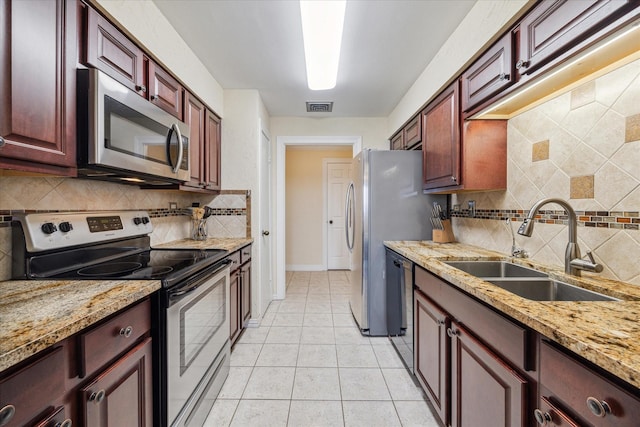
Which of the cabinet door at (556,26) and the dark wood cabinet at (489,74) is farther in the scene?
the dark wood cabinet at (489,74)

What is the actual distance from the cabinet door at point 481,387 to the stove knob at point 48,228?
1.88 meters

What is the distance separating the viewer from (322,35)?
1.69 m

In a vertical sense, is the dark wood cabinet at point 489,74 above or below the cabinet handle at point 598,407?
above

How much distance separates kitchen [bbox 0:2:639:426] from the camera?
1.15m

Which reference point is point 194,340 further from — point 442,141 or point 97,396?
point 442,141

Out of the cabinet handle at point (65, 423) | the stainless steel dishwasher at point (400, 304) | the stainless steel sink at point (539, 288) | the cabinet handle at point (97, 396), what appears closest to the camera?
the cabinet handle at point (65, 423)

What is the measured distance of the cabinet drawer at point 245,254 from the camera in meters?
2.46

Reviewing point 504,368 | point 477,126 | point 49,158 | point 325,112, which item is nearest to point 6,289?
point 49,158

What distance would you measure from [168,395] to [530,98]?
2268 millimetres

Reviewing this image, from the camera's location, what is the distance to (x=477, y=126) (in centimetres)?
185

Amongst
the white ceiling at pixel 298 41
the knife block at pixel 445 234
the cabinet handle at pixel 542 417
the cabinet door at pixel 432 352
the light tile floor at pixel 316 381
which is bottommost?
the light tile floor at pixel 316 381

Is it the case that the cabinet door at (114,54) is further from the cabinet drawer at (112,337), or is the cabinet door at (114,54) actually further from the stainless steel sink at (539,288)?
the stainless steel sink at (539,288)

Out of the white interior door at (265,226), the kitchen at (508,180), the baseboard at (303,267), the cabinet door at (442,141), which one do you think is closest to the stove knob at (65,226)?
the kitchen at (508,180)

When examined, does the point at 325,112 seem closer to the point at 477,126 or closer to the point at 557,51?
the point at 477,126
